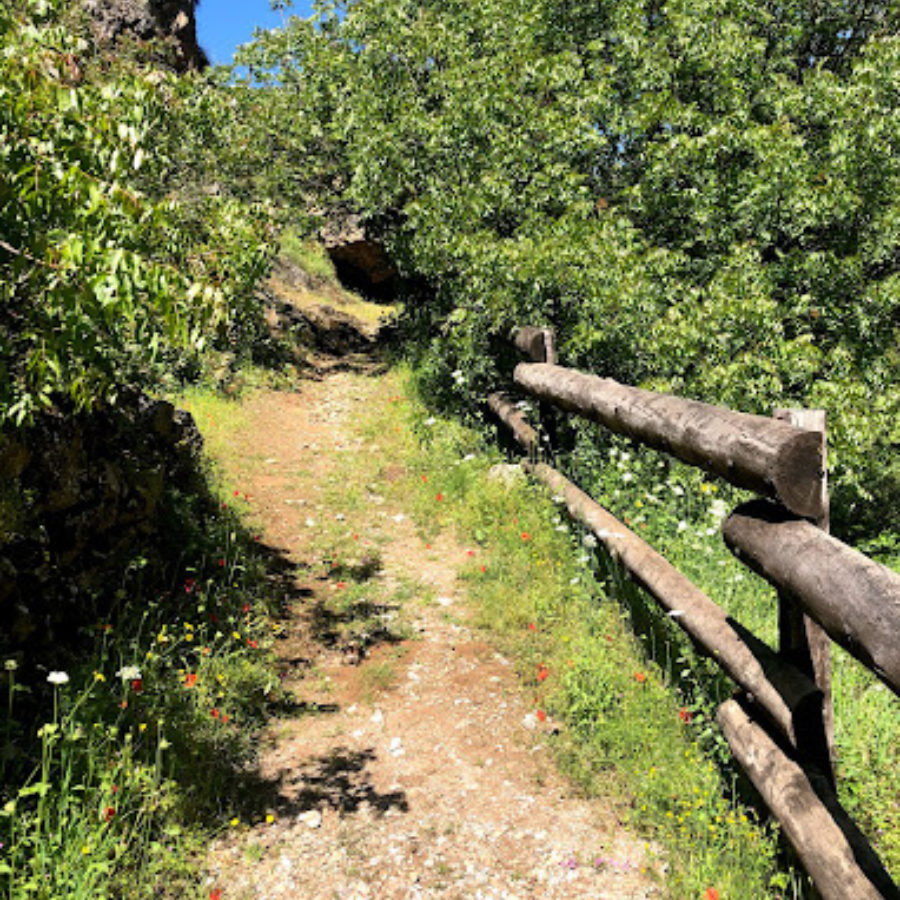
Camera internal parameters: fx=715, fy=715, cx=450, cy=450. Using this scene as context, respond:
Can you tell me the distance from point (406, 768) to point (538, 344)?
205 inches

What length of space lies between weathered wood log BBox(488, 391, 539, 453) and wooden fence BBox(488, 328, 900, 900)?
3.76 m

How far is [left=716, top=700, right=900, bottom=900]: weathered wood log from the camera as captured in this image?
2.55 metres

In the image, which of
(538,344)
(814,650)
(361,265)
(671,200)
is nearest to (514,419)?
(538,344)

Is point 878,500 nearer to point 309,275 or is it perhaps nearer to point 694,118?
point 694,118

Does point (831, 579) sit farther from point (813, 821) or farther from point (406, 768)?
point (406, 768)

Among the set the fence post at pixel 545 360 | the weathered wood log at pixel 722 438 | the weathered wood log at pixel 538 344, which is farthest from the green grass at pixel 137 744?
the weathered wood log at pixel 538 344

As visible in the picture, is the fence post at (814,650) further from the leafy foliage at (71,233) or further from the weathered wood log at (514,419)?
the weathered wood log at (514,419)

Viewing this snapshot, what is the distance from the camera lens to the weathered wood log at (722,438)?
3047 mm

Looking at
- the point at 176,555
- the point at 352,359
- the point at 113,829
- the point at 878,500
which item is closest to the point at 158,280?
the point at 113,829

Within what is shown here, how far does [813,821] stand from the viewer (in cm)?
282

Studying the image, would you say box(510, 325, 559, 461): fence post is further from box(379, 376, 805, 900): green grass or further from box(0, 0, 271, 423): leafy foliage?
box(0, 0, 271, 423): leafy foliage

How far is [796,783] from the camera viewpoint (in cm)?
300

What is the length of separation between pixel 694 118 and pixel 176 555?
9.51 meters

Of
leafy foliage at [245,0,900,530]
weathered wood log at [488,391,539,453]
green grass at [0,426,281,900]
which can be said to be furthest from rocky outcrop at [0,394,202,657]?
leafy foliage at [245,0,900,530]
